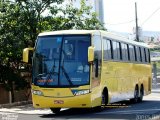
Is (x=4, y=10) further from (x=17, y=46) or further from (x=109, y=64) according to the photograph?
(x=109, y=64)

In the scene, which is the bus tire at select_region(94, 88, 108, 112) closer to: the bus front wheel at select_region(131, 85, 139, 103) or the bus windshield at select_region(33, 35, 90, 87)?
the bus windshield at select_region(33, 35, 90, 87)

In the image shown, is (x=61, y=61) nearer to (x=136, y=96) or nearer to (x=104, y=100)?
(x=104, y=100)

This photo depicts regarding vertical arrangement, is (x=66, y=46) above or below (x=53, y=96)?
above

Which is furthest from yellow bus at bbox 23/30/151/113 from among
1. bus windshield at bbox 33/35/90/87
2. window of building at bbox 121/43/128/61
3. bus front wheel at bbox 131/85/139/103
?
bus front wheel at bbox 131/85/139/103

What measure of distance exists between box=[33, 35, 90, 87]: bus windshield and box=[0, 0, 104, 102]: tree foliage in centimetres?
789

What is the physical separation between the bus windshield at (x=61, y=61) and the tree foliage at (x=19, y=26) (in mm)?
7886

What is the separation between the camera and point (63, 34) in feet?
62.0

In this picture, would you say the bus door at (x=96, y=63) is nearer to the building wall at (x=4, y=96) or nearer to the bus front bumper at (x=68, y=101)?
the bus front bumper at (x=68, y=101)

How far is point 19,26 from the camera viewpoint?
90.2ft

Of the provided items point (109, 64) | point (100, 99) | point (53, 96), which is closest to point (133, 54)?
point (109, 64)

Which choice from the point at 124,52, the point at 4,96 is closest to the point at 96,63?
the point at 124,52

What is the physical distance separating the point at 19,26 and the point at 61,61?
969cm

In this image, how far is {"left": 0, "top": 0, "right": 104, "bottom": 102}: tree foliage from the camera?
87.5 ft

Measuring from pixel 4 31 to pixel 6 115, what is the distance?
8.96 metres
